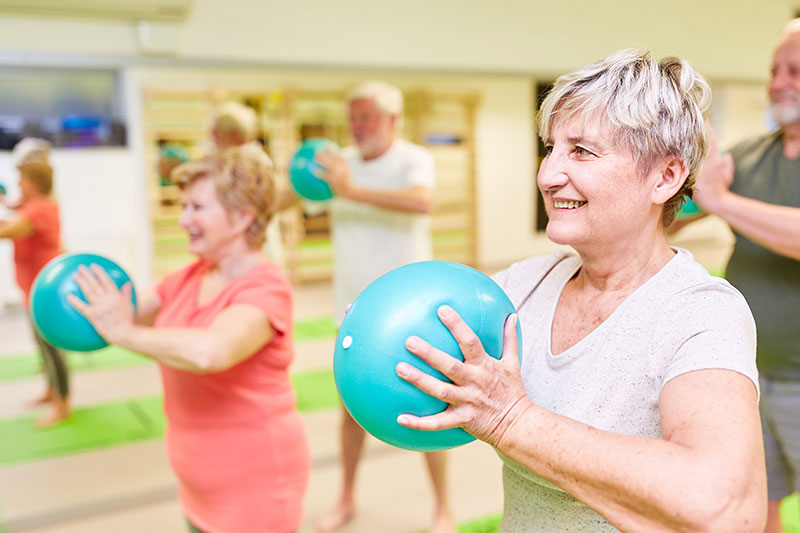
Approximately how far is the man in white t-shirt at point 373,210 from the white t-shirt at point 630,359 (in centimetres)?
156

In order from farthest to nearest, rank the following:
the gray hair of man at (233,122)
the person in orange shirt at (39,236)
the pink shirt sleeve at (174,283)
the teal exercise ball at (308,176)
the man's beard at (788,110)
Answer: the person in orange shirt at (39,236), the gray hair of man at (233,122), the teal exercise ball at (308,176), the pink shirt sleeve at (174,283), the man's beard at (788,110)

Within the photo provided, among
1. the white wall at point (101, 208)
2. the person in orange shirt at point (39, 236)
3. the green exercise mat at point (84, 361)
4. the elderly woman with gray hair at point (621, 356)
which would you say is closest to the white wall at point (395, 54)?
the white wall at point (101, 208)

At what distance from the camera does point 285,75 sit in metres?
7.46

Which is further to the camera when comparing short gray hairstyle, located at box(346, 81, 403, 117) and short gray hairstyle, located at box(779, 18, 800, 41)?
short gray hairstyle, located at box(346, 81, 403, 117)

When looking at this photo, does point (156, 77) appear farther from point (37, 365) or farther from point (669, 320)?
point (669, 320)

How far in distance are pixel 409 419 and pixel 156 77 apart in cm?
677

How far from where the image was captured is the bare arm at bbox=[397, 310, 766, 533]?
0.81 metres

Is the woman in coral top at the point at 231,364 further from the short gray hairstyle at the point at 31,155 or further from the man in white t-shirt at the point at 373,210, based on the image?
the short gray hairstyle at the point at 31,155

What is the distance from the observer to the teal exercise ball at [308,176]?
3.09 metres

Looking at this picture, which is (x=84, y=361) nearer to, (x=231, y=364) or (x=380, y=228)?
(x=380, y=228)

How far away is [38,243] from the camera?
12.2 feet

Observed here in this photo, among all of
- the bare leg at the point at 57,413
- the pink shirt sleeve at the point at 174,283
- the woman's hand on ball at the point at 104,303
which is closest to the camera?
the woman's hand on ball at the point at 104,303

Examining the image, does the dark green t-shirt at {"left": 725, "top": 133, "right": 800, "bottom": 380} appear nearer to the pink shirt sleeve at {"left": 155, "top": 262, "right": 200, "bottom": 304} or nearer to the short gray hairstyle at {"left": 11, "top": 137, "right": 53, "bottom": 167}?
the pink shirt sleeve at {"left": 155, "top": 262, "right": 200, "bottom": 304}

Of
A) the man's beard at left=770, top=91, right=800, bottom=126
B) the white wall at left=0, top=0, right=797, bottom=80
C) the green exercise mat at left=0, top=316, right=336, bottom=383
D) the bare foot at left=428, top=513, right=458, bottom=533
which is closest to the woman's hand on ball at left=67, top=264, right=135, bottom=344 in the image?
the bare foot at left=428, top=513, right=458, bottom=533
